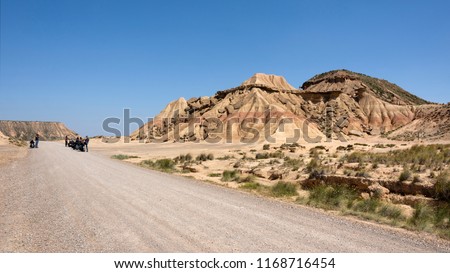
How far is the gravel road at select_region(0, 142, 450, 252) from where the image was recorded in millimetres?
6371

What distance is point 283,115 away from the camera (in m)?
65.8

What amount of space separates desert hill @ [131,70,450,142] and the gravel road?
155 ft

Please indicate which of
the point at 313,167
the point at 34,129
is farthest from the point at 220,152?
the point at 34,129

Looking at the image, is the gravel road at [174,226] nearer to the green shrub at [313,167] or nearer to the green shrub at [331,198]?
the green shrub at [331,198]

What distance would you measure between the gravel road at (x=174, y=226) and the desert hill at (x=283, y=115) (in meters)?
47.3

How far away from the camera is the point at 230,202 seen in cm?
1080

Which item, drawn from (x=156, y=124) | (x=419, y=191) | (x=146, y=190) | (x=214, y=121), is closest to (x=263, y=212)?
(x=146, y=190)

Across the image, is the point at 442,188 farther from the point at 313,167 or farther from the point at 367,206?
the point at 313,167

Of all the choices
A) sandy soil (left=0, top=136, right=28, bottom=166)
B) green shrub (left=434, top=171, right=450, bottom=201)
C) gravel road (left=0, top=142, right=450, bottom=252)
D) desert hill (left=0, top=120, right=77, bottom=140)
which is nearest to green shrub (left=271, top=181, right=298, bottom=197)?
gravel road (left=0, top=142, right=450, bottom=252)

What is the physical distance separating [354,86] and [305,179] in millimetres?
89358

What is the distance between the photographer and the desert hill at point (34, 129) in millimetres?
161625

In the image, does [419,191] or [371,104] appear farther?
[371,104]

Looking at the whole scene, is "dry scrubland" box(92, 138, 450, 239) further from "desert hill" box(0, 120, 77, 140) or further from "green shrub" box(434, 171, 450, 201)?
"desert hill" box(0, 120, 77, 140)

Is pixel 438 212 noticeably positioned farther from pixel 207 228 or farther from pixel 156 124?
pixel 156 124
